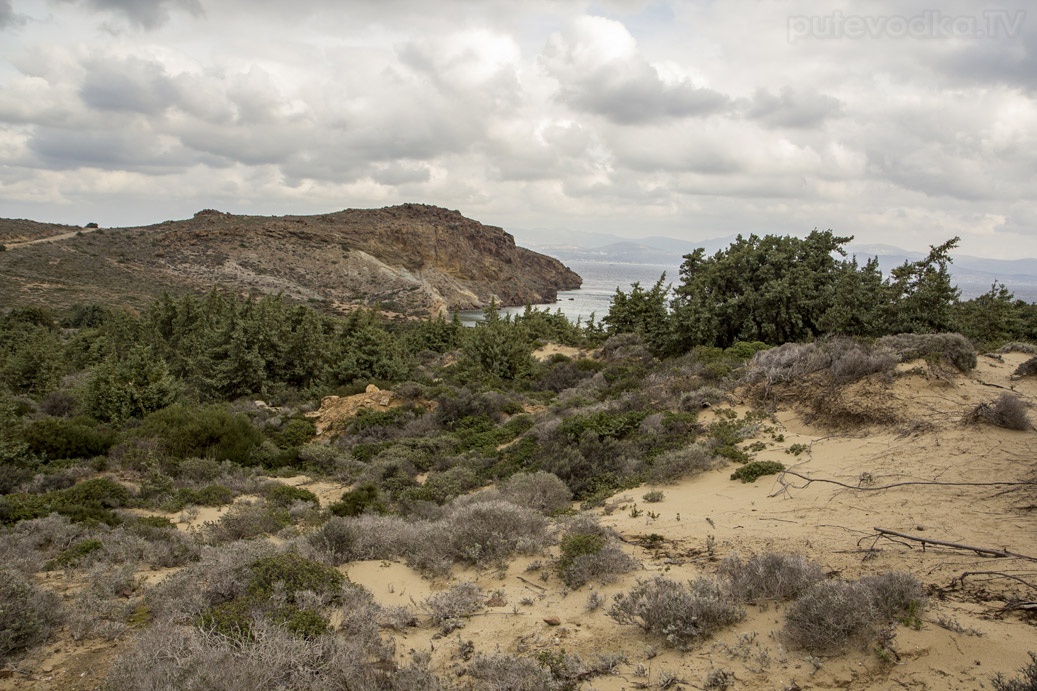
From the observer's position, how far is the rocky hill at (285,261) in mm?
50500

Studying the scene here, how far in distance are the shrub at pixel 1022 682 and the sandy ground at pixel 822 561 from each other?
12 centimetres

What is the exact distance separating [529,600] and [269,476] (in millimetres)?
7457

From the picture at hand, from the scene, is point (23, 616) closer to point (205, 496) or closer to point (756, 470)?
point (205, 496)

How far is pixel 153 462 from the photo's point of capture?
9.33 meters

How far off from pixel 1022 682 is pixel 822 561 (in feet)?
6.52

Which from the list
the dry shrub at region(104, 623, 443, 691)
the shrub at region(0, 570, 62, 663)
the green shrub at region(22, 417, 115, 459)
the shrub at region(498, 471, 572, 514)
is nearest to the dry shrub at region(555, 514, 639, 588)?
the dry shrub at region(104, 623, 443, 691)

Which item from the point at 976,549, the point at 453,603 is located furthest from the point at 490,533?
the point at 976,549

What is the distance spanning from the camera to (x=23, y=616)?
4.08 meters

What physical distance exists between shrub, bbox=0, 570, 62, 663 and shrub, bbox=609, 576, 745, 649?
4382mm

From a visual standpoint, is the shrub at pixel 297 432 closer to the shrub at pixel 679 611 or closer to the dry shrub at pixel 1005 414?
the shrub at pixel 679 611

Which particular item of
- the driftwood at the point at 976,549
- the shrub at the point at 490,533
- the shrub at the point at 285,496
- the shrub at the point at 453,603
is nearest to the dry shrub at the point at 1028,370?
the driftwood at the point at 976,549

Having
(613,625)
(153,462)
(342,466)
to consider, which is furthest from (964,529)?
(153,462)

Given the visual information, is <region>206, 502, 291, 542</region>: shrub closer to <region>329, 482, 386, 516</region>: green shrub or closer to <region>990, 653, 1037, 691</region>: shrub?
<region>329, 482, 386, 516</region>: green shrub

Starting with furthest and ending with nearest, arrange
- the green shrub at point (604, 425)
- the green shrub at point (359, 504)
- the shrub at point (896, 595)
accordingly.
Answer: the green shrub at point (604, 425)
the green shrub at point (359, 504)
the shrub at point (896, 595)
